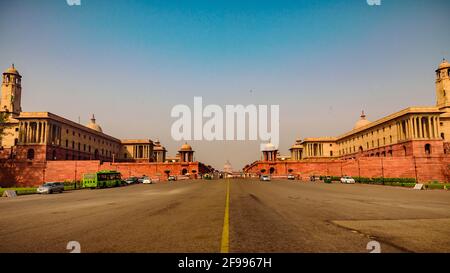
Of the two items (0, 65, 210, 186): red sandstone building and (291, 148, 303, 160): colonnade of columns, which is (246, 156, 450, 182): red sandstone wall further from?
(291, 148, 303, 160): colonnade of columns

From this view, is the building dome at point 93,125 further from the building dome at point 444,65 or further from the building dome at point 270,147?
the building dome at point 444,65

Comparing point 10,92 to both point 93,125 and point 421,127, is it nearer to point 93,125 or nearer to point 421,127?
point 93,125

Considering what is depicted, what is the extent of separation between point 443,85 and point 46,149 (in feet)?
325

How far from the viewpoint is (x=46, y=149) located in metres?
65.9

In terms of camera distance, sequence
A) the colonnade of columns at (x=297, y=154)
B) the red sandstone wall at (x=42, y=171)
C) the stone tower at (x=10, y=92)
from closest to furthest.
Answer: the red sandstone wall at (x=42, y=171) → the stone tower at (x=10, y=92) → the colonnade of columns at (x=297, y=154)

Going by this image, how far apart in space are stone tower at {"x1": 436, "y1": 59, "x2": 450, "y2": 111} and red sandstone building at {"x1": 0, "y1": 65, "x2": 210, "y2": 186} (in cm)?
6826

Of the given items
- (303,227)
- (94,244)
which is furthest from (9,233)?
(303,227)

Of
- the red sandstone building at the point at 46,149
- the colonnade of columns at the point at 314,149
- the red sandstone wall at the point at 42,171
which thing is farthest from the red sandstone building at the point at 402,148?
the red sandstone wall at the point at 42,171

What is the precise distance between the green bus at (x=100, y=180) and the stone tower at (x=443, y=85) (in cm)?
8302

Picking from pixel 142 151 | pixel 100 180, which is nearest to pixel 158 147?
pixel 142 151

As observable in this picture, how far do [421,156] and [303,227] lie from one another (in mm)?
67453

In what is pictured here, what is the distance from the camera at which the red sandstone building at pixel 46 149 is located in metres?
63.9

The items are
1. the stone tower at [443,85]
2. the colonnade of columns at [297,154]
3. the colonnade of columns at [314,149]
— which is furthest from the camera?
the colonnade of columns at [297,154]
